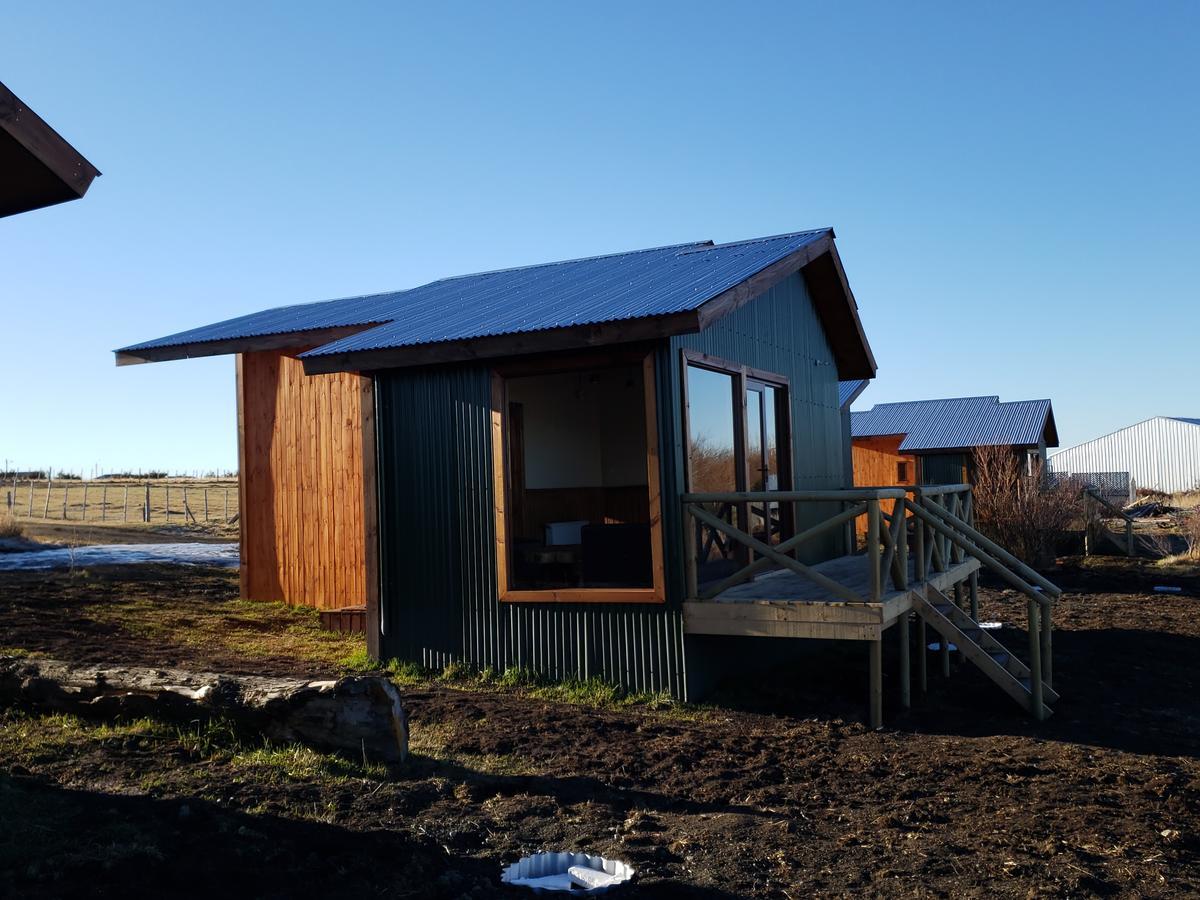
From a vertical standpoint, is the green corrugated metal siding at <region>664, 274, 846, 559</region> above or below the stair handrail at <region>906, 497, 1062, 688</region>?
Answer: above

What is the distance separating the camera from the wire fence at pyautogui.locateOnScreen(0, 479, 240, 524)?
34.2 metres

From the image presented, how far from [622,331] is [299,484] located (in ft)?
22.1

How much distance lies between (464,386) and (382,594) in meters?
2.10

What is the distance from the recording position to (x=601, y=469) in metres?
13.2

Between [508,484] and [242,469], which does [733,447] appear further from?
[242,469]

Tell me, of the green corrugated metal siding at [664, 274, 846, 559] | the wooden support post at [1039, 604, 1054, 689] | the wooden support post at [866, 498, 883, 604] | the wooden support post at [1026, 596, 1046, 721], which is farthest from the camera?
the green corrugated metal siding at [664, 274, 846, 559]

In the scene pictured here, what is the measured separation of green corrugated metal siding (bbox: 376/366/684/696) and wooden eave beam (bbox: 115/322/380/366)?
3282 millimetres

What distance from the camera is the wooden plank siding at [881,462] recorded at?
28.4 metres

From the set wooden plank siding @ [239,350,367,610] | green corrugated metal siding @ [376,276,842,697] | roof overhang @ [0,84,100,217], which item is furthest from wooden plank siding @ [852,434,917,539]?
roof overhang @ [0,84,100,217]

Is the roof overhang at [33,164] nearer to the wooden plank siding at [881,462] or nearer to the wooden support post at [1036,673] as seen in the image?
the wooden support post at [1036,673]

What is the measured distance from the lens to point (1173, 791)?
6051mm

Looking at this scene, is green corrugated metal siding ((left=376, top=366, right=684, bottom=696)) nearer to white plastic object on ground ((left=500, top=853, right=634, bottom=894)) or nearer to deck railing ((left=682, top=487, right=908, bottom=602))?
deck railing ((left=682, top=487, right=908, bottom=602))

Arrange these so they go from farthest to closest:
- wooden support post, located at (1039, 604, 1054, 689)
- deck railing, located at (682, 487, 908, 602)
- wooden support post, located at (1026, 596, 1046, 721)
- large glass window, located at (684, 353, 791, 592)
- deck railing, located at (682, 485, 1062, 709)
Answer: large glass window, located at (684, 353, 791, 592) → wooden support post, located at (1039, 604, 1054, 689) → wooden support post, located at (1026, 596, 1046, 721) → deck railing, located at (682, 485, 1062, 709) → deck railing, located at (682, 487, 908, 602)

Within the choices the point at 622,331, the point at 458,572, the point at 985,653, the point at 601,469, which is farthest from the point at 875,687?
the point at 601,469
